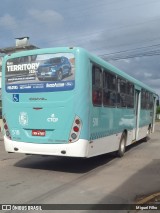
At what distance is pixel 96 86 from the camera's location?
10.1m

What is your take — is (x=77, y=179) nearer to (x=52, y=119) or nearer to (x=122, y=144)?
(x=52, y=119)

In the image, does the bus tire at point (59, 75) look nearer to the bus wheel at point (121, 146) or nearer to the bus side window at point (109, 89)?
the bus side window at point (109, 89)

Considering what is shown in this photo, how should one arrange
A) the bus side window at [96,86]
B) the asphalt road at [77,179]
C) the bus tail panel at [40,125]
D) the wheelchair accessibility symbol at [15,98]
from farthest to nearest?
the wheelchair accessibility symbol at [15,98] → the bus side window at [96,86] → the bus tail panel at [40,125] → the asphalt road at [77,179]

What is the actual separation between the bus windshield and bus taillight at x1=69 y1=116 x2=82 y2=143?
2.85 feet

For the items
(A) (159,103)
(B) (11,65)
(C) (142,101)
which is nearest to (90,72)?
(B) (11,65)

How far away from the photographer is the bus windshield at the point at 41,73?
9.52m

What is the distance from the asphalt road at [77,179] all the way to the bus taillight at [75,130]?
1.01 metres

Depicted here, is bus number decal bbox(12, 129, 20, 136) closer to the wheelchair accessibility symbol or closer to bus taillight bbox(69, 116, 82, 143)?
the wheelchair accessibility symbol

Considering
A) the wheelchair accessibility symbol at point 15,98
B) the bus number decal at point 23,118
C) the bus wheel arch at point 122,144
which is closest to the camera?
the bus number decal at point 23,118

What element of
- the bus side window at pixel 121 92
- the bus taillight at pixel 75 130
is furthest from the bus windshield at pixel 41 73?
the bus side window at pixel 121 92

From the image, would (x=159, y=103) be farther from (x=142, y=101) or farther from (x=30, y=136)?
(x=30, y=136)

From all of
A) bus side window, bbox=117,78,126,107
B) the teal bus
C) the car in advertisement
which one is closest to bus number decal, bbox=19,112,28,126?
the teal bus

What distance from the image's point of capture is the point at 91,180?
29.8 feet

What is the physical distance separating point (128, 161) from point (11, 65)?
206 inches
